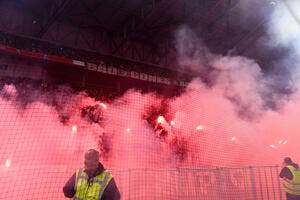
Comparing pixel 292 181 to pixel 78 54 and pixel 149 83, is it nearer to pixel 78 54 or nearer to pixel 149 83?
pixel 149 83

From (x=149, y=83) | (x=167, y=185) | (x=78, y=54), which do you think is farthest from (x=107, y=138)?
(x=167, y=185)

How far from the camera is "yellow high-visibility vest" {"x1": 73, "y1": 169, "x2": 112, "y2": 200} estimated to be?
3070 mm

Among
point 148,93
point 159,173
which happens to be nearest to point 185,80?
point 148,93

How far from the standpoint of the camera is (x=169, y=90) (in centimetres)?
1284

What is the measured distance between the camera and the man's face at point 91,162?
306 centimetres

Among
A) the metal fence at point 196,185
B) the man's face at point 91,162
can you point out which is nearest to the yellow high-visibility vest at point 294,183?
the metal fence at point 196,185

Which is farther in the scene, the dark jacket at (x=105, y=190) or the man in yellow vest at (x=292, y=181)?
the man in yellow vest at (x=292, y=181)

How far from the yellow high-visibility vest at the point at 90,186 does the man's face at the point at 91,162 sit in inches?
3.8

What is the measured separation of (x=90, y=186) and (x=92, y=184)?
0.10ft

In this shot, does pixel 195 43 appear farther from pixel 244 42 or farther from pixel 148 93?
pixel 148 93

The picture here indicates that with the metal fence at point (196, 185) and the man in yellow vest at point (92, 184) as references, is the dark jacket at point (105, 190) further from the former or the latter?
the metal fence at point (196, 185)

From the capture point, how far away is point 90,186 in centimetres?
308

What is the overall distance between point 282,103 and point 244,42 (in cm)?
292

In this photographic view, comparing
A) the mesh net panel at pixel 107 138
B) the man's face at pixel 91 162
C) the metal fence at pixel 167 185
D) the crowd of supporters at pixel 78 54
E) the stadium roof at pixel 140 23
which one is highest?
the stadium roof at pixel 140 23
